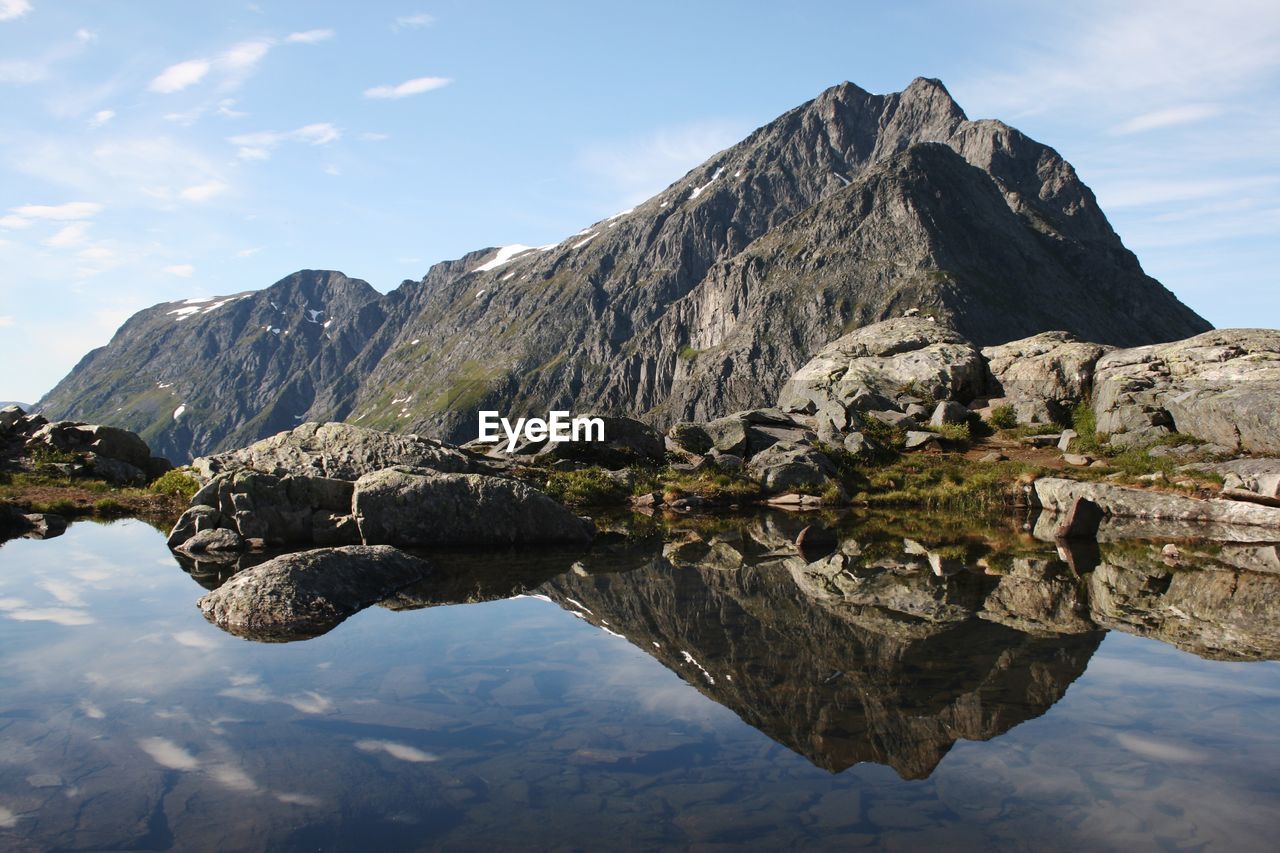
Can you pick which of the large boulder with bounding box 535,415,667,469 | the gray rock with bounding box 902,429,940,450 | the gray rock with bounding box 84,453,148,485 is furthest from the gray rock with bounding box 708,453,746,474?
the gray rock with bounding box 84,453,148,485

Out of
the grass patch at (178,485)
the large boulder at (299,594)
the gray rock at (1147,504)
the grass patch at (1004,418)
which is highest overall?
the grass patch at (1004,418)

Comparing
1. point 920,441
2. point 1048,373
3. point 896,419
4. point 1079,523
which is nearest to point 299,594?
point 1079,523

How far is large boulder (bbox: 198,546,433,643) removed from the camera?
12.3m

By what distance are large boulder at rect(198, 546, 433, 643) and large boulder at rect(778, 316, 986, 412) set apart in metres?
26.7

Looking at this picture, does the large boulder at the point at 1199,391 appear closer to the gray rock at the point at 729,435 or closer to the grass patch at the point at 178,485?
the gray rock at the point at 729,435

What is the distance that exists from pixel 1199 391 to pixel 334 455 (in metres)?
29.9

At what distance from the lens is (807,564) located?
17.1m

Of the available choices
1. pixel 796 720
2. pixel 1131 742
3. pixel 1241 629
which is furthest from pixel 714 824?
pixel 1241 629

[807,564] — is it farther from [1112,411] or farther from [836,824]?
[1112,411]

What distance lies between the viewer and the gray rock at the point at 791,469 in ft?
94.4

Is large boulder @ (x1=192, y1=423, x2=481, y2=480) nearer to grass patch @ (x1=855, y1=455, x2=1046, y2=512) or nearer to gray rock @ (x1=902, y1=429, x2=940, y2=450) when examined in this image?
grass patch @ (x1=855, y1=455, x2=1046, y2=512)

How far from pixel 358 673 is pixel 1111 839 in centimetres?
834

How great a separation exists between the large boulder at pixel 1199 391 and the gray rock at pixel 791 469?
36.4 ft

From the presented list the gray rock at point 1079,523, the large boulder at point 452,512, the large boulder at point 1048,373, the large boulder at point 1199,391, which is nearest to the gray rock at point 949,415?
the large boulder at point 1048,373
